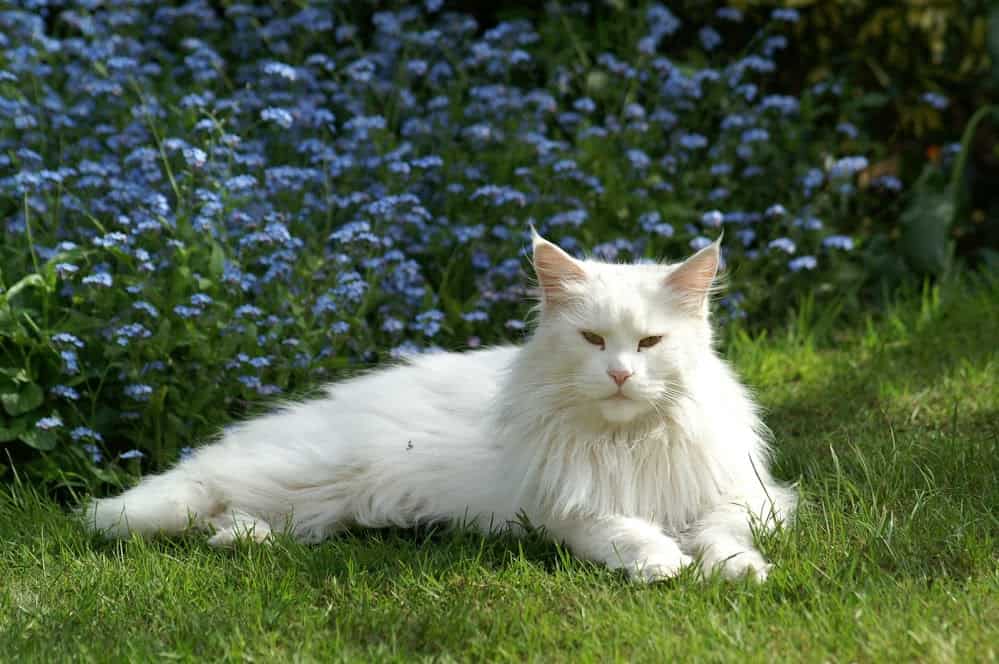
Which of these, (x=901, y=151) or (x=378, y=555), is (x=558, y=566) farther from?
(x=901, y=151)

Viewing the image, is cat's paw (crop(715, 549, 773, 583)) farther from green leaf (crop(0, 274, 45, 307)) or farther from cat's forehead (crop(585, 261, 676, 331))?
green leaf (crop(0, 274, 45, 307))

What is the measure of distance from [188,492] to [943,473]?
2.22m

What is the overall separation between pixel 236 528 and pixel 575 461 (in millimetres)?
997

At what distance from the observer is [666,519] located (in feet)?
10.3

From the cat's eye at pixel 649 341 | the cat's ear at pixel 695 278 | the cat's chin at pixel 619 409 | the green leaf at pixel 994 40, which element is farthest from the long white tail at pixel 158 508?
the green leaf at pixel 994 40

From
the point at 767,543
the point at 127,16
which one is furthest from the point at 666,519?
the point at 127,16

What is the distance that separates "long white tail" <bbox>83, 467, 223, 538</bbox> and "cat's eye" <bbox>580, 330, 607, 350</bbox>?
1.29m

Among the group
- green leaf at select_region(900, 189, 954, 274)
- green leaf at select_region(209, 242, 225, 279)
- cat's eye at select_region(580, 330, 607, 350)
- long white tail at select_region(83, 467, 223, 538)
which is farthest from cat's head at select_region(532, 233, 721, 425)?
green leaf at select_region(900, 189, 954, 274)

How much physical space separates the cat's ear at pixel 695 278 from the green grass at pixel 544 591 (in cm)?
63

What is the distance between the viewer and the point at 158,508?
3.41 meters

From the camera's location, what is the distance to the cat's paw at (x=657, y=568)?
284 cm

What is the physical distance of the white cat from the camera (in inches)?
117

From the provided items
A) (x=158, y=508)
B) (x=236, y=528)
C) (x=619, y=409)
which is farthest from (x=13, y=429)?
(x=619, y=409)

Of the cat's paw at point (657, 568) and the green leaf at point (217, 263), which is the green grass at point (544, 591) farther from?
the green leaf at point (217, 263)
